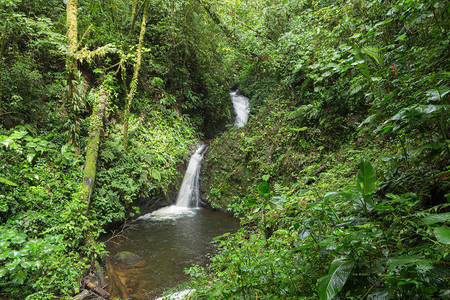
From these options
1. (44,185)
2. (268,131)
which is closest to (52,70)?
(44,185)

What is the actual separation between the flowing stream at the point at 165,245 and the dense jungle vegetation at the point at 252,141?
65 centimetres

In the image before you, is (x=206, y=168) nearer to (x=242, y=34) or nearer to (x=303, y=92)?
(x=303, y=92)

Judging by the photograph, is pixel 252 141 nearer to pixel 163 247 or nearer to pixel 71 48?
pixel 163 247

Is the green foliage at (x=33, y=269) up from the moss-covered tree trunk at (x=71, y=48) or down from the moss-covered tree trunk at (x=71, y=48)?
down

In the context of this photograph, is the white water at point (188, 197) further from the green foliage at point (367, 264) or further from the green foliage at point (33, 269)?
the green foliage at point (367, 264)

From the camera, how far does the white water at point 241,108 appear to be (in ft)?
47.1

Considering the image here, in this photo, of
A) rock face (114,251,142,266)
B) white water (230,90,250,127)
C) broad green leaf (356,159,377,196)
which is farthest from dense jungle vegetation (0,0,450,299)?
white water (230,90,250,127)

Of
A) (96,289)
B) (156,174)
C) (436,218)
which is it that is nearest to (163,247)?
(96,289)

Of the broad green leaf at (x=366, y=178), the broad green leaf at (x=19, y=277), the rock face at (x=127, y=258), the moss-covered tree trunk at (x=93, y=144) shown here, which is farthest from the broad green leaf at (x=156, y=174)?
the broad green leaf at (x=366, y=178)

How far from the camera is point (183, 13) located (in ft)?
34.0

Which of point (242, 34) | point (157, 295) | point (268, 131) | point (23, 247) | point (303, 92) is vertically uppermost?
point (242, 34)

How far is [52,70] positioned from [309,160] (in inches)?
351

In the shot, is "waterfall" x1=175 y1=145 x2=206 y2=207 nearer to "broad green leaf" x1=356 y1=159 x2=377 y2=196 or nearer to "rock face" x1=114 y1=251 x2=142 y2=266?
"rock face" x1=114 y1=251 x2=142 y2=266

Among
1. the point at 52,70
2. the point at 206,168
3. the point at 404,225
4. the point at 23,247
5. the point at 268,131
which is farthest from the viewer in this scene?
the point at 206,168
